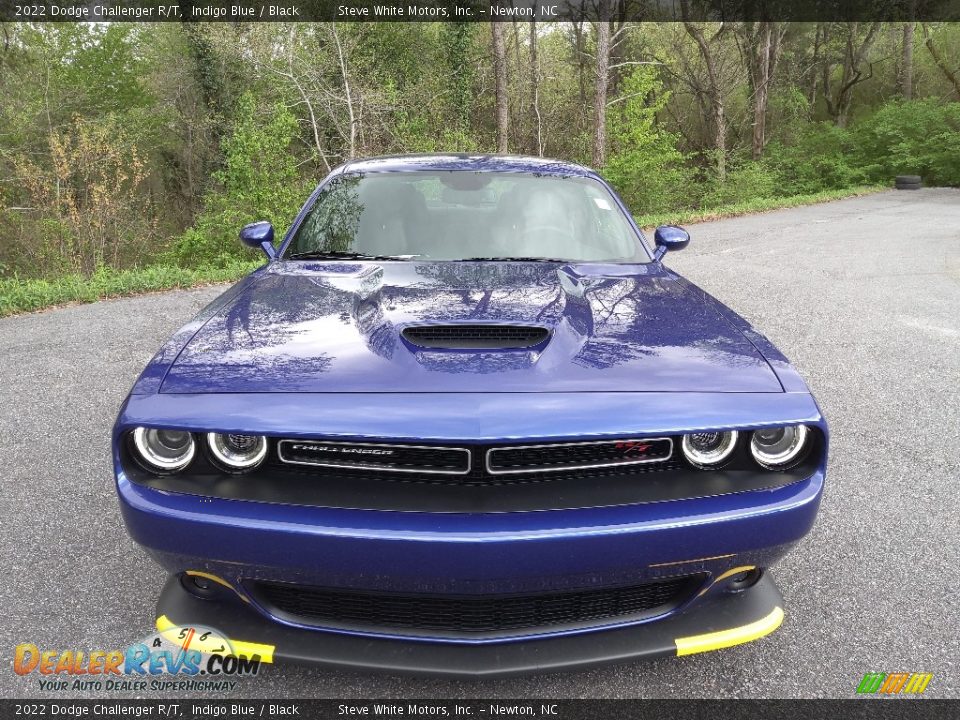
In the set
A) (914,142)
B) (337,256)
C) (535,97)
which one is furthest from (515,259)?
(914,142)

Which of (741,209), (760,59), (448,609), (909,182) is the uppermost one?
(760,59)

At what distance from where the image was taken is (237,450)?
176cm

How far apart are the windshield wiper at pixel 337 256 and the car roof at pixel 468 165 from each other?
69 cm

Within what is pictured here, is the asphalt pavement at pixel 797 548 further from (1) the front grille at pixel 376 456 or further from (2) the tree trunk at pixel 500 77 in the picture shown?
(2) the tree trunk at pixel 500 77

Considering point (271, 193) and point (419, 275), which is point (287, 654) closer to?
point (419, 275)

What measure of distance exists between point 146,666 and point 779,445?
6.32 feet

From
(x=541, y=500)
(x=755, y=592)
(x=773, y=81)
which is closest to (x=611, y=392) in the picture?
(x=541, y=500)

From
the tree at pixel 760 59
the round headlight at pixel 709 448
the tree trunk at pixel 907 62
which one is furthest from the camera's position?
the tree at pixel 760 59

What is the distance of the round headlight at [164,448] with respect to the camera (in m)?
1.73

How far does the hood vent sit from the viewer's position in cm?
191

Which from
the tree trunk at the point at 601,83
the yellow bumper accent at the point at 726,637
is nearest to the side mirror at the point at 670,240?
the yellow bumper accent at the point at 726,637

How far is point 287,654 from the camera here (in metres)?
1.69

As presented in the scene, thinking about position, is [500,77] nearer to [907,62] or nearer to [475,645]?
[475,645]

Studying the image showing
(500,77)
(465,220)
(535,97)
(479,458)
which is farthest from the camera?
(535,97)
